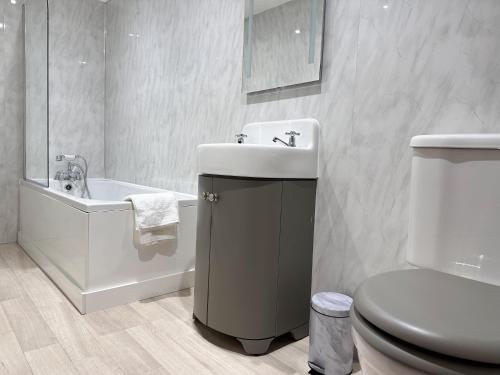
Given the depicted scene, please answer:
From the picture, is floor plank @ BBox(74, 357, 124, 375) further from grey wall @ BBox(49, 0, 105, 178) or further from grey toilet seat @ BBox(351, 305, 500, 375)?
grey wall @ BBox(49, 0, 105, 178)

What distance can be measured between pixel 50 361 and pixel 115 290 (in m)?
0.53

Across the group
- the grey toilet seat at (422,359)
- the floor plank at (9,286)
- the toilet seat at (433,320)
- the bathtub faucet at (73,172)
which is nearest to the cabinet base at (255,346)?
the toilet seat at (433,320)

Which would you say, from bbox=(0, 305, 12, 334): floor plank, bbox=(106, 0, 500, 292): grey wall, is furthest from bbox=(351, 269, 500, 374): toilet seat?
bbox=(0, 305, 12, 334): floor plank

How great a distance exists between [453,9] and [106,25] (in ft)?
10.6

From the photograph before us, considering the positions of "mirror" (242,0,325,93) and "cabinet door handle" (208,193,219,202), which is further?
"mirror" (242,0,325,93)

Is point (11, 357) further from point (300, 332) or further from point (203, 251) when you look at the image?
point (300, 332)

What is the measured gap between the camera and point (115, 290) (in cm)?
188

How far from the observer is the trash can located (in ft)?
4.33

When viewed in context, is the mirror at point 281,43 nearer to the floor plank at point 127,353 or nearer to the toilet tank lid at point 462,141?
the toilet tank lid at point 462,141

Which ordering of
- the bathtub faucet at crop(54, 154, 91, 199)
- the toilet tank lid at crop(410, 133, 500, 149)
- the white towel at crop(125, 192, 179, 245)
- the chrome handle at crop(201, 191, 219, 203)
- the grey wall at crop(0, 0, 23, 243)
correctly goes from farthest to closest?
the bathtub faucet at crop(54, 154, 91, 199)
the grey wall at crop(0, 0, 23, 243)
the white towel at crop(125, 192, 179, 245)
the chrome handle at crop(201, 191, 219, 203)
the toilet tank lid at crop(410, 133, 500, 149)

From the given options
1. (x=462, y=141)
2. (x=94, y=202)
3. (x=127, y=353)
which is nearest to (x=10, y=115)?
(x=94, y=202)

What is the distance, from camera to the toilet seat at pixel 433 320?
616 millimetres

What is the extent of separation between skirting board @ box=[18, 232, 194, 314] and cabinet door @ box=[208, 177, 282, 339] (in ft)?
2.23

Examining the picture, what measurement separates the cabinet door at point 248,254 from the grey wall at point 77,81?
8.01 ft
